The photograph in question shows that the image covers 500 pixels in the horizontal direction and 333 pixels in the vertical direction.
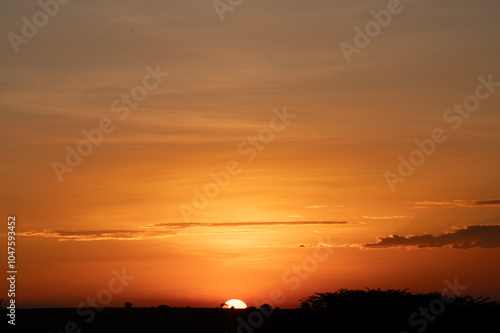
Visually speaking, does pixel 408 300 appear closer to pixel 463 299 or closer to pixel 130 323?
pixel 463 299

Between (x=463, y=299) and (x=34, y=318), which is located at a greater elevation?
(x=34, y=318)

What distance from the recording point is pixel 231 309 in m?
38.3

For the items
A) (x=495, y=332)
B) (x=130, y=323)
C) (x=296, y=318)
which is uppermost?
(x=130, y=323)

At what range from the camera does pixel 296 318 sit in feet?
94.6

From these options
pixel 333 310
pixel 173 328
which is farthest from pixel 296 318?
pixel 173 328

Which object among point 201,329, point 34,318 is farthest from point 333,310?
point 34,318

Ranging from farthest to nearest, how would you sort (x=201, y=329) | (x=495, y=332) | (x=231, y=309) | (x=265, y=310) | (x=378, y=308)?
(x=231, y=309) < (x=201, y=329) < (x=265, y=310) < (x=378, y=308) < (x=495, y=332)

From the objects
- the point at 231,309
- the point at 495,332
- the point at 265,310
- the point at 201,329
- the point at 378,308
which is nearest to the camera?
the point at 495,332

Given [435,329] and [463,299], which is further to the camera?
[463,299]

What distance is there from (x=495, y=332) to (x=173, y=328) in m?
16.9

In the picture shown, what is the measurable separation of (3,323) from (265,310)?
44.6ft

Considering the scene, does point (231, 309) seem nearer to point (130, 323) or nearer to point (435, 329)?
point (130, 323)

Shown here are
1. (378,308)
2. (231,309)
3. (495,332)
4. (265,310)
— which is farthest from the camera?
(231,309)

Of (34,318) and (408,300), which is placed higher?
(34,318)
